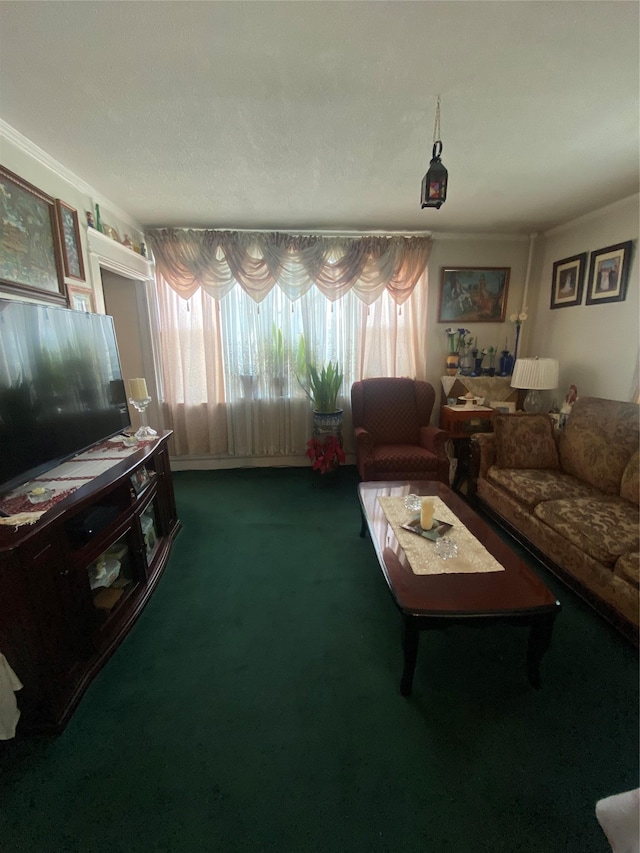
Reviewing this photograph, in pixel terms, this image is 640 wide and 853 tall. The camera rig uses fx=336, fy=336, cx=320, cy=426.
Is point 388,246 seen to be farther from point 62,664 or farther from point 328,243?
point 62,664

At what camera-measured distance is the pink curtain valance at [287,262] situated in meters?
3.22

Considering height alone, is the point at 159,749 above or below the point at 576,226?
below

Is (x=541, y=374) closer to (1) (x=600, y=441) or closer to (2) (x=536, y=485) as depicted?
(1) (x=600, y=441)

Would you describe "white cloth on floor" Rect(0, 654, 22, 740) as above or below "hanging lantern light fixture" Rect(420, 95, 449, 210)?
below

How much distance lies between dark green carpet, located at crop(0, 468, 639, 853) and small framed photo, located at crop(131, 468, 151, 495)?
65 centimetres

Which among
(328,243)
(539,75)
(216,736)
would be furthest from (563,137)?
(216,736)

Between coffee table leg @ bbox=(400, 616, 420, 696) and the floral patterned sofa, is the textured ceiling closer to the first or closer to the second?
the floral patterned sofa

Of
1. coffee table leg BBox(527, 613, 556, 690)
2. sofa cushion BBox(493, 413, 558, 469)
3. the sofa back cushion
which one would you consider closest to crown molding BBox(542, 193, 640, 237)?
the sofa back cushion

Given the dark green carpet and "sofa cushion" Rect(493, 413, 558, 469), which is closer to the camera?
the dark green carpet

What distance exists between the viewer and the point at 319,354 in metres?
3.57

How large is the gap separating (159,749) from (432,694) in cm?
105

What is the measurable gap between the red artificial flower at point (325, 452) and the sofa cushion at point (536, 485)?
1.38 meters

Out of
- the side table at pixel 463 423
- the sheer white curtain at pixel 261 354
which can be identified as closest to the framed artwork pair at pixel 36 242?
the sheer white curtain at pixel 261 354

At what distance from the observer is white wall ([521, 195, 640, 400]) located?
2.62 meters
